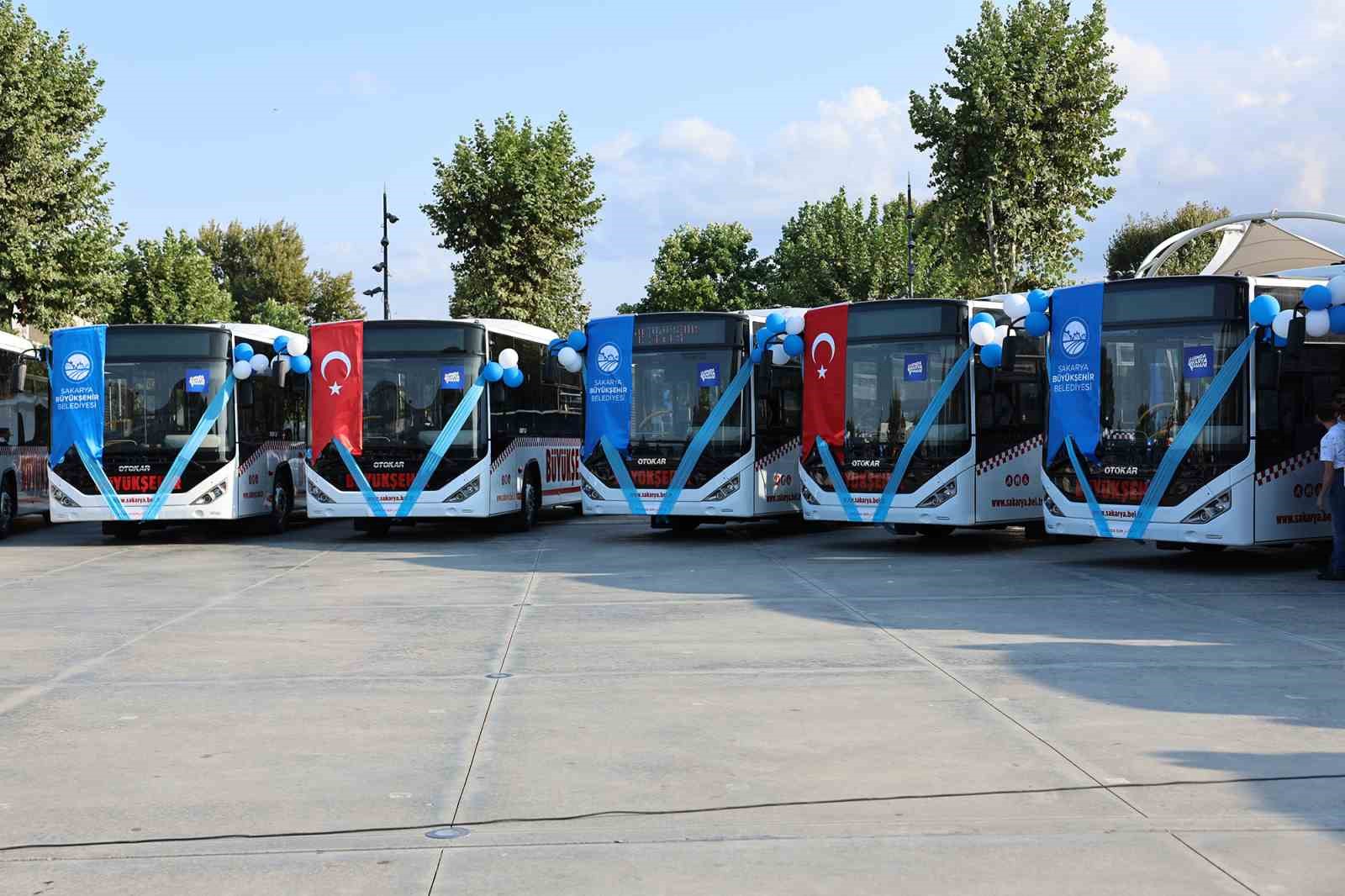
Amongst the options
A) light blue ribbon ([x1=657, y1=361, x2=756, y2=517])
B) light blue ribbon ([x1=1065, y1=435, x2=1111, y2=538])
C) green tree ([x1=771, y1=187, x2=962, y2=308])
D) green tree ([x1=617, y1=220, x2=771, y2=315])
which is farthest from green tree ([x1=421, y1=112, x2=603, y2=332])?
green tree ([x1=617, y1=220, x2=771, y2=315])

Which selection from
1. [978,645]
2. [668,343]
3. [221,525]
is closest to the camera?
[978,645]

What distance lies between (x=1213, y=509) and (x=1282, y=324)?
2.01 meters

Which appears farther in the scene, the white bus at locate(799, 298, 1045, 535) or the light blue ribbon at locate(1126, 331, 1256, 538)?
the white bus at locate(799, 298, 1045, 535)

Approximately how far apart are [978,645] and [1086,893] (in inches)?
235

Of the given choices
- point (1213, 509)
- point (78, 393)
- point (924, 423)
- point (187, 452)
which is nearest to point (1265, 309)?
point (1213, 509)

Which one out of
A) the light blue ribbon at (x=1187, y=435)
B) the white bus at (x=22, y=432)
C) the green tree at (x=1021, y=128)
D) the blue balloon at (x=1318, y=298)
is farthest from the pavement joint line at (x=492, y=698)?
the green tree at (x=1021, y=128)

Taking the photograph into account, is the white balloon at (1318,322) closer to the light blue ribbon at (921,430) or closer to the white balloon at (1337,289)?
the white balloon at (1337,289)

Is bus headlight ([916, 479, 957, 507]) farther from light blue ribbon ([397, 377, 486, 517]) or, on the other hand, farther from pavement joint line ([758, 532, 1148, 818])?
light blue ribbon ([397, 377, 486, 517])

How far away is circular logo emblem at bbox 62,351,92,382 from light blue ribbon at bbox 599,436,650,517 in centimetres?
738

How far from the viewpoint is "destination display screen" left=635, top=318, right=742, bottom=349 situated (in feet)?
70.3

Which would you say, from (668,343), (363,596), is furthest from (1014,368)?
(363,596)

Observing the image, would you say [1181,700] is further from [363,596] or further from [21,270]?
[21,270]

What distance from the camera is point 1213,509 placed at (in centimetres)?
1614

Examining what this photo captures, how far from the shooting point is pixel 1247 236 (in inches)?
1558
